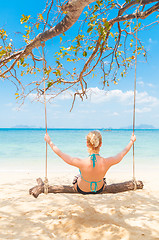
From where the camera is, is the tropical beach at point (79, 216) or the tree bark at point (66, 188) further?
the tree bark at point (66, 188)

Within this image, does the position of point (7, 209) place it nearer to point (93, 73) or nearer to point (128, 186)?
point (128, 186)

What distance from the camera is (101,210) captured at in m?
2.82

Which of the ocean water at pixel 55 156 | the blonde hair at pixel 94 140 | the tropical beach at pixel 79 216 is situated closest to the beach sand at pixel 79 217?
the tropical beach at pixel 79 216

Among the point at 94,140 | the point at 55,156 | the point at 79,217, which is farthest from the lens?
the point at 55,156

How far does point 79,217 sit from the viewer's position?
8.33 feet

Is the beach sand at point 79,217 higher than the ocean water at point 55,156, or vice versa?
the beach sand at point 79,217

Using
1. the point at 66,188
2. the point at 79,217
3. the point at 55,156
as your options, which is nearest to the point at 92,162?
the point at 66,188

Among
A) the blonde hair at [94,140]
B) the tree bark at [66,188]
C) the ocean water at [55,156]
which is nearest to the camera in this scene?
the blonde hair at [94,140]

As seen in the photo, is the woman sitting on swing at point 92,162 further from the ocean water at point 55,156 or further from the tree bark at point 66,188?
the ocean water at point 55,156

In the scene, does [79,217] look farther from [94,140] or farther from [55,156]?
[55,156]

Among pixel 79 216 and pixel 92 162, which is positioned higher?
pixel 92 162

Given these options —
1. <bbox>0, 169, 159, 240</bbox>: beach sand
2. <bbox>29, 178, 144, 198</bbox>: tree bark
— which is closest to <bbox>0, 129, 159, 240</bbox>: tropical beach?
<bbox>0, 169, 159, 240</bbox>: beach sand

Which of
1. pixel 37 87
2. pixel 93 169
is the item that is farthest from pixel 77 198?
pixel 37 87

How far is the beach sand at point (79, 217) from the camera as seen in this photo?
6.98 feet
